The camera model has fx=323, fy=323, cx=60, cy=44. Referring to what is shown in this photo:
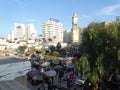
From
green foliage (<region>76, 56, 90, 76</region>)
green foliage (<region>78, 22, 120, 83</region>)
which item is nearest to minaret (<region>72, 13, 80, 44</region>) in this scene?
green foliage (<region>76, 56, 90, 76</region>)

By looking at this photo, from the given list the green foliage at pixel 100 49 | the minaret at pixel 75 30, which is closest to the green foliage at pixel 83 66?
the green foliage at pixel 100 49

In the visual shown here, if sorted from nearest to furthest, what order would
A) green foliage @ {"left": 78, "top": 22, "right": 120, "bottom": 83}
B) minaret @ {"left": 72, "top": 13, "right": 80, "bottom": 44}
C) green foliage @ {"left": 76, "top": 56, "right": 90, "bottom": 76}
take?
1. green foliage @ {"left": 78, "top": 22, "right": 120, "bottom": 83}
2. green foliage @ {"left": 76, "top": 56, "right": 90, "bottom": 76}
3. minaret @ {"left": 72, "top": 13, "right": 80, "bottom": 44}

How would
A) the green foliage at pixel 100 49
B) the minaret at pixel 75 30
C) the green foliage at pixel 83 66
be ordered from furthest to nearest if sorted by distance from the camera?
the minaret at pixel 75 30 → the green foliage at pixel 83 66 → the green foliage at pixel 100 49

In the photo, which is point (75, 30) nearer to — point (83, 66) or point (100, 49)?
point (83, 66)

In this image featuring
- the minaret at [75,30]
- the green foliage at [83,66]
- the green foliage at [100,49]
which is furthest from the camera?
the minaret at [75,30]

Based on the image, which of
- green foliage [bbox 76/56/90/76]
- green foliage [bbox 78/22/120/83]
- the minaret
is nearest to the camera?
green foliage [bbox 78/22/120/83]

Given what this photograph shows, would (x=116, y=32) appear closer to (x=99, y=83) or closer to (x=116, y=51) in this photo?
(x=116, y=51)

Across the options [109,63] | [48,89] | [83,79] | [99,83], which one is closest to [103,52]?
[109,63]

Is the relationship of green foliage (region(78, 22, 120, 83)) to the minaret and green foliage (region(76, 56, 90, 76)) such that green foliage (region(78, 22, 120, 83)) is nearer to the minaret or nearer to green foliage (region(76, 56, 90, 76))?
green foliage (region(76, 56, 90, 76))

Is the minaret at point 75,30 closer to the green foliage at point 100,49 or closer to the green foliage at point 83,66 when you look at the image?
the green foliage at point 83,66

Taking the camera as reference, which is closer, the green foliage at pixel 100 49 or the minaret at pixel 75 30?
the green foliage at pixel 100 49

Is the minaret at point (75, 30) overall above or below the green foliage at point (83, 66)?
above

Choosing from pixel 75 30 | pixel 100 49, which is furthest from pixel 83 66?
pixel 75 30

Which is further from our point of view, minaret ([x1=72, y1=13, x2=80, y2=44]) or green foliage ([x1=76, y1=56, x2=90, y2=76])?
minaret ([x1=72, y1=13, x2=80, y2=44])
